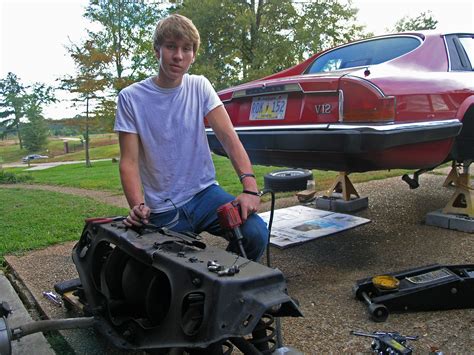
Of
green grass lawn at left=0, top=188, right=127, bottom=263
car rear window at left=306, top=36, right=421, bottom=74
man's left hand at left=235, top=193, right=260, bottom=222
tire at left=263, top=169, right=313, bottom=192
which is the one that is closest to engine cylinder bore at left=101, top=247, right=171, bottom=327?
man's left hand at left=235, top=193, right=260, bottom=222

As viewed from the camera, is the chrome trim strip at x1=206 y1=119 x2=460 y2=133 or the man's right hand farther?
the chrome trim strip at x1=206 y1=119 x2=460 y2=133

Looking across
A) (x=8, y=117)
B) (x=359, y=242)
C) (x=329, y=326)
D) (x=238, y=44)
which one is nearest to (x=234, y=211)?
(x=329, y=326)

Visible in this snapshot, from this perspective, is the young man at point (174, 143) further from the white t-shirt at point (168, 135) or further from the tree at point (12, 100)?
the tree at point (12, 100)

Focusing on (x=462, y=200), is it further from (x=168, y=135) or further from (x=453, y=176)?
(x=168, y=135)

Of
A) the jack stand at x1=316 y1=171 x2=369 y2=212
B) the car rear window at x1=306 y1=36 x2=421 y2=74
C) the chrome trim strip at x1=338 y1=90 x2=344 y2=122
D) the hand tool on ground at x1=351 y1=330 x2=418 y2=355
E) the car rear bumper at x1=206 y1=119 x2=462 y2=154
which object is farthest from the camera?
the jack stand at x1=316 y1=171 x2=369 y2=212

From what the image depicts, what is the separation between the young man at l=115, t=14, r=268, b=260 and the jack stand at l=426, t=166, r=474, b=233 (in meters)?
2.53

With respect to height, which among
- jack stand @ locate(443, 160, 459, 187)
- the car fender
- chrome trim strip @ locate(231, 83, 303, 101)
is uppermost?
chrome trim strip @ locate(231, 83, 303, 101)

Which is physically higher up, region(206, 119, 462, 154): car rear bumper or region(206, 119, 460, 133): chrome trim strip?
region(206, 119, 460, 133): chrome trim strip

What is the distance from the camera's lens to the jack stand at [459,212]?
12.4ft

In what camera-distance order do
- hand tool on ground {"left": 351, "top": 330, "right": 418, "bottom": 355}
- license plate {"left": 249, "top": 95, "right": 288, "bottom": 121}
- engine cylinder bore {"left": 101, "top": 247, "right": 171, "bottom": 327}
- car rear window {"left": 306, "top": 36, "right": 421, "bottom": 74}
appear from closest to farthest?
engine cylinder bore {"left": 101, "top": 247, "right": 171, "bottom": 327} < hand tool on ground {"left": 351, "top": 330, "right": 418, "bottom": 355} < license plate {"left": 249, "top": 95, "right": 288, "bottom": 121} < car rear window {"left": 306, "top": 36, "right": 421, "bottom": 74}

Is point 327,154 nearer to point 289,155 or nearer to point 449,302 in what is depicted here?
point 289,155

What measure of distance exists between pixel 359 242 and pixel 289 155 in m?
1.03

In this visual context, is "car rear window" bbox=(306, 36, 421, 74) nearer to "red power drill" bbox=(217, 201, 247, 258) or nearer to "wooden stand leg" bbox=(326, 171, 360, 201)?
"wooden stand leg" bbox=(326, 171, 360, 201)

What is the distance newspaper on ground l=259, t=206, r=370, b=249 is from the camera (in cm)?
368
